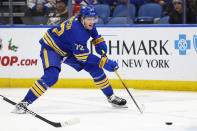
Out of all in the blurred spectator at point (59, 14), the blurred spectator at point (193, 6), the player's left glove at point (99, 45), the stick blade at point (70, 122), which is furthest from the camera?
the blurred spectator at point (59, 14)

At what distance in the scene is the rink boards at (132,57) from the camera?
5.28 meters

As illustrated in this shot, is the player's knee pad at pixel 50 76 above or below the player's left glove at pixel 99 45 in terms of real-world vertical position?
below

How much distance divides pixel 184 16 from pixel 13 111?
260 centimetres

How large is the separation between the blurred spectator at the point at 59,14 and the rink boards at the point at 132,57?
7.1 inches

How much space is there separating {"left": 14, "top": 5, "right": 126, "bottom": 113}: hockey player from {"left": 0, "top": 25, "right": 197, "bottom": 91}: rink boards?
4.18 ft

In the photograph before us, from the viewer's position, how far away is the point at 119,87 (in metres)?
5.45

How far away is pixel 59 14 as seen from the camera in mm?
5648

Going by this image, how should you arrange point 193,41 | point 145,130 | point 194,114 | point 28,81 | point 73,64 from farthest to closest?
point 28,81
point 193,41
point 73,64
point 194,114
point 145,130

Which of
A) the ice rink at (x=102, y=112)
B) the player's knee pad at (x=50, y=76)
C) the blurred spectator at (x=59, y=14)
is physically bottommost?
the ice rink at (x=102, y=112)

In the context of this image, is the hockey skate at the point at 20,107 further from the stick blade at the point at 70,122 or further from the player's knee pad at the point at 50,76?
the stick blade at the point at 70,122

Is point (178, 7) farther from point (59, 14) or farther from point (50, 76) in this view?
point (50, 76)

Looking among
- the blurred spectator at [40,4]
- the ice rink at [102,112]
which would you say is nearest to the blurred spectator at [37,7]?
the blurred spectator at [40,4]

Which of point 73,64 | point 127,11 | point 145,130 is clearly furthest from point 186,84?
point 145,130

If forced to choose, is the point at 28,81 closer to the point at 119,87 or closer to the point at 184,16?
the point at 119,87
